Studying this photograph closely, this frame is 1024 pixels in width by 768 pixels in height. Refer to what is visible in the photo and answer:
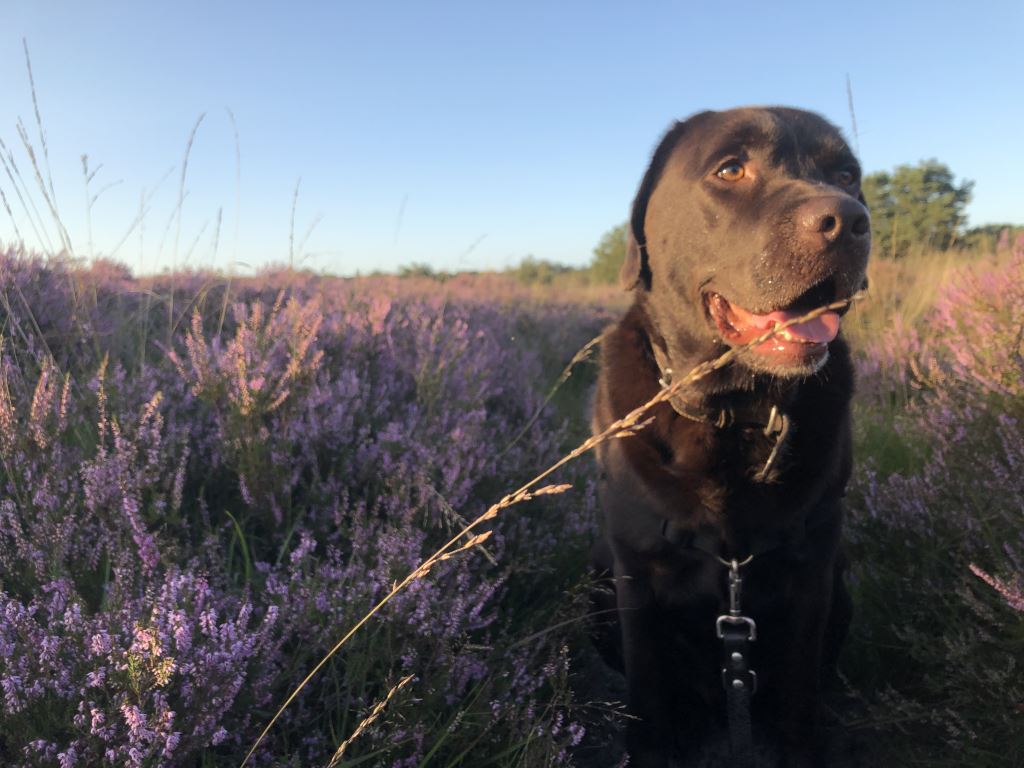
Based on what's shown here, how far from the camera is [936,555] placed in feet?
5.95

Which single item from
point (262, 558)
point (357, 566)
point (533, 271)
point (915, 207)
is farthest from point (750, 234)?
point (533, 271)

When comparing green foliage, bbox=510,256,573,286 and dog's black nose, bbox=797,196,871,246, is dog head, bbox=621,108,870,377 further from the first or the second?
green foliage, bbox=510,256,573,286

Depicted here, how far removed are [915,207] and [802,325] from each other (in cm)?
746

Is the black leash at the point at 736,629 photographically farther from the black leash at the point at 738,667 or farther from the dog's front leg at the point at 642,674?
the dog's front leg at the point at 642,674

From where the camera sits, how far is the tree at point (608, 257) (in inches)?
764

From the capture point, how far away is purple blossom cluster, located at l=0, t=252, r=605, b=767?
113cm

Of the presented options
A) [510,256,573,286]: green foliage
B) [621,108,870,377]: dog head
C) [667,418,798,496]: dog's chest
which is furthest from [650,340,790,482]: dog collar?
[510,256,573,286]: green foliage

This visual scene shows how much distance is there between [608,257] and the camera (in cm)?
2097

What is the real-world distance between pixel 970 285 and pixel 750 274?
6.72 feet

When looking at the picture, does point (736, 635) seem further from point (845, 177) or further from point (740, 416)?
point (845, 177)

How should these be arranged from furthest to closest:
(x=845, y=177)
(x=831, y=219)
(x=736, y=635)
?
1. (x=845, y=177)
2. (x=736, y=635)
3. (x=831, y=219)

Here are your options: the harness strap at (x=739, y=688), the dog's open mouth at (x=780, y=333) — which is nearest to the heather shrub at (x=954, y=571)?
the harness strap at (x=739, y=688)

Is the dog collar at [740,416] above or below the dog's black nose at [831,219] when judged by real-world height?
below

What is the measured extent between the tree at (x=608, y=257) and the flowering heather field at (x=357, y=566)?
16566 millimetres
